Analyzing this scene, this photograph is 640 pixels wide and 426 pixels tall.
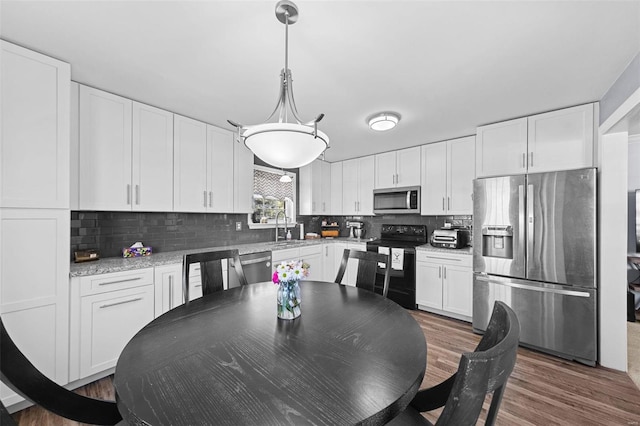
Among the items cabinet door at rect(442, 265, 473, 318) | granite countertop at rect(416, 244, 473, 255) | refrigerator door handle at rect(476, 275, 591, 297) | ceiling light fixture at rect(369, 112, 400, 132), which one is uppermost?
ceiling light fixture at rect(369, 112, 400, 132)

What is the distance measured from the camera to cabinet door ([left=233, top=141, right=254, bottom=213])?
3357 millimetres

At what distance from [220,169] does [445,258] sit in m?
3.09

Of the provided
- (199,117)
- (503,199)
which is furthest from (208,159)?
(503,199)

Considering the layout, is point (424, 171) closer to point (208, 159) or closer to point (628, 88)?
point (628, 88)

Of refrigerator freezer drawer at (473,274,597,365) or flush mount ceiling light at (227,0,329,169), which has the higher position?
flush mount ceiling light at (227,0,329,169)

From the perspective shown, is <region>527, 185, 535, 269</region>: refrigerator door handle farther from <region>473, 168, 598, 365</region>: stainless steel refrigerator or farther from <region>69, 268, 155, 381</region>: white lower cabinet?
<region>69, 268, 155, 381</region>: white lower cabinet

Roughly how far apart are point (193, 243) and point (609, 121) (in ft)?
14.1

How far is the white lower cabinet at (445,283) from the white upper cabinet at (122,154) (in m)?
3.25

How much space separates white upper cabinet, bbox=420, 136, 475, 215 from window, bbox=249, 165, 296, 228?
7.20ft

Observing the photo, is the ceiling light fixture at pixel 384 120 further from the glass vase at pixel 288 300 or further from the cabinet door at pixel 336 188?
the cabinet door at pixel 336 188

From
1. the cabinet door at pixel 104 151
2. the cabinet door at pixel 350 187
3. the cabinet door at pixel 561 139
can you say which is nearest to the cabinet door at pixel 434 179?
the cabinet door at pixel 561 139

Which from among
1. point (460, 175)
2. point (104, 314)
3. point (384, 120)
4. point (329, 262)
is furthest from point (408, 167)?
point (104, 314)

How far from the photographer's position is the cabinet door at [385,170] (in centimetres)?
419

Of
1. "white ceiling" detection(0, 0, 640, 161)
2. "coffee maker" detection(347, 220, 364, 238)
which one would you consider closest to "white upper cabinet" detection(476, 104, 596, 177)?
"white ceiling" detection(0, 0, 640, 161)
